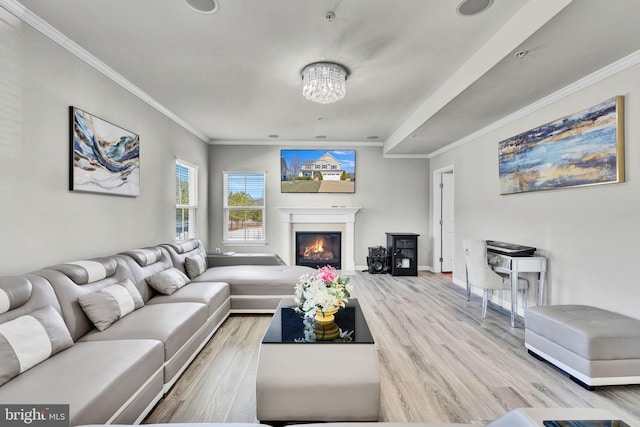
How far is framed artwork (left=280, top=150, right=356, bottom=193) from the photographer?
6.30 m

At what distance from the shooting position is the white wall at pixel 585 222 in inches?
98.7

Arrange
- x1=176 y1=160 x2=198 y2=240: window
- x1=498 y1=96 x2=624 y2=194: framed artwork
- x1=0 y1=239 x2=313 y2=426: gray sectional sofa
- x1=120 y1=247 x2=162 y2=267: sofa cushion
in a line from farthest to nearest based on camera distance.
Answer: x1=176 y1=160 x2=198 y2=240: window < x1=120 y1=247 x2=162 y2=267: sofa cushion < x1=498 y1=96 x2=624 y2=194: framed artwork < x1=0 y1=239 x2=313 y2=426: gray sectional sofa

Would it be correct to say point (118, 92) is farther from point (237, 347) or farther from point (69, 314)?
point (237, 347)

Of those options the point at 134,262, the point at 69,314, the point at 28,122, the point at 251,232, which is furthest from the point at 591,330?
the point at 251,232

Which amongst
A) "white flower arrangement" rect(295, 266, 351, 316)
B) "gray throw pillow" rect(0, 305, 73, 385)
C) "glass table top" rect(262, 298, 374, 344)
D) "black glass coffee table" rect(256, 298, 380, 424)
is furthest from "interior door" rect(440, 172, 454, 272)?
"gray throw pillow" rect(0, 305, 73, 385)

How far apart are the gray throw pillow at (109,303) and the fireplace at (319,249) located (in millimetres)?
3971

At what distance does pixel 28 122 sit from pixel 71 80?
2.05 ft

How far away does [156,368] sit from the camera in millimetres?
1947

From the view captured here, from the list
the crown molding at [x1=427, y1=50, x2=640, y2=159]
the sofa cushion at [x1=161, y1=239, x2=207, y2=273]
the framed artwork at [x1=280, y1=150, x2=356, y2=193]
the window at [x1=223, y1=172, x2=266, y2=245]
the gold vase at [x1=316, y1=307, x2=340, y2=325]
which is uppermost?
the crown molding at [x1=427, y1=50, x2=640, y2=159]

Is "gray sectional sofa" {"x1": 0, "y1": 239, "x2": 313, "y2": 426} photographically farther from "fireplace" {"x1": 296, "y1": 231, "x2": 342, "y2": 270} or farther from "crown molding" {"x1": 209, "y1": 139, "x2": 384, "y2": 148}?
"crown molding" {"x1": 209, "y1": 139, "x2": 384, "y2": 148}

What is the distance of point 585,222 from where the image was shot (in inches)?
114

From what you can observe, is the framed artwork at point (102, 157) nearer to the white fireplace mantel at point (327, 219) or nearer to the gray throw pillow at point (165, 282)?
the gray throw pillow at point (165, 282)

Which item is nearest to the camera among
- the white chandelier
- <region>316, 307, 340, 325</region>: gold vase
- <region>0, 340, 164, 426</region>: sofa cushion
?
<region>0, 340, 164, 426</region>: sofa cushion

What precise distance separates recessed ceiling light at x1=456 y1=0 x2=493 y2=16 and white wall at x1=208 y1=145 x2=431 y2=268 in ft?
14.0
